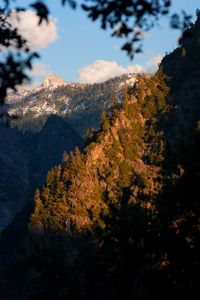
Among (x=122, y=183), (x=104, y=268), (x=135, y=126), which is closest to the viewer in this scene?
(x=104, y=268)

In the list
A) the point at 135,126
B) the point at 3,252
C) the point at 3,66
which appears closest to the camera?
the point at 3,66

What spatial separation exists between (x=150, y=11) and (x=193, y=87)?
137m

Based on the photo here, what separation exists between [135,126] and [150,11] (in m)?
142

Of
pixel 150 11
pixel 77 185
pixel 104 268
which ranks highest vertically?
pixel 77 185

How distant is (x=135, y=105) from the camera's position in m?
157

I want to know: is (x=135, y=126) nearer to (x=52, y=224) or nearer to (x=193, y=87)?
(x=193, y=87)

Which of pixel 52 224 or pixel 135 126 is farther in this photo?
pixel 135 126

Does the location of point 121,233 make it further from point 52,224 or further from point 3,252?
point 3,252

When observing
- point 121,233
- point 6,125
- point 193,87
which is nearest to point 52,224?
point 193,87

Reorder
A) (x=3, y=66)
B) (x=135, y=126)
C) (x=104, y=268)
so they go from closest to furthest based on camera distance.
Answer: (x=3, y=66) < (x=104, y=268) < (x=135, y=126)

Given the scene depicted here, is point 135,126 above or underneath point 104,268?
above

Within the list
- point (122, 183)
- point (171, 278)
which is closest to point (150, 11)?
point (171, 278)

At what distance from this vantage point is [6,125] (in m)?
11.9

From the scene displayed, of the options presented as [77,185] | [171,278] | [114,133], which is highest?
[114,133]
